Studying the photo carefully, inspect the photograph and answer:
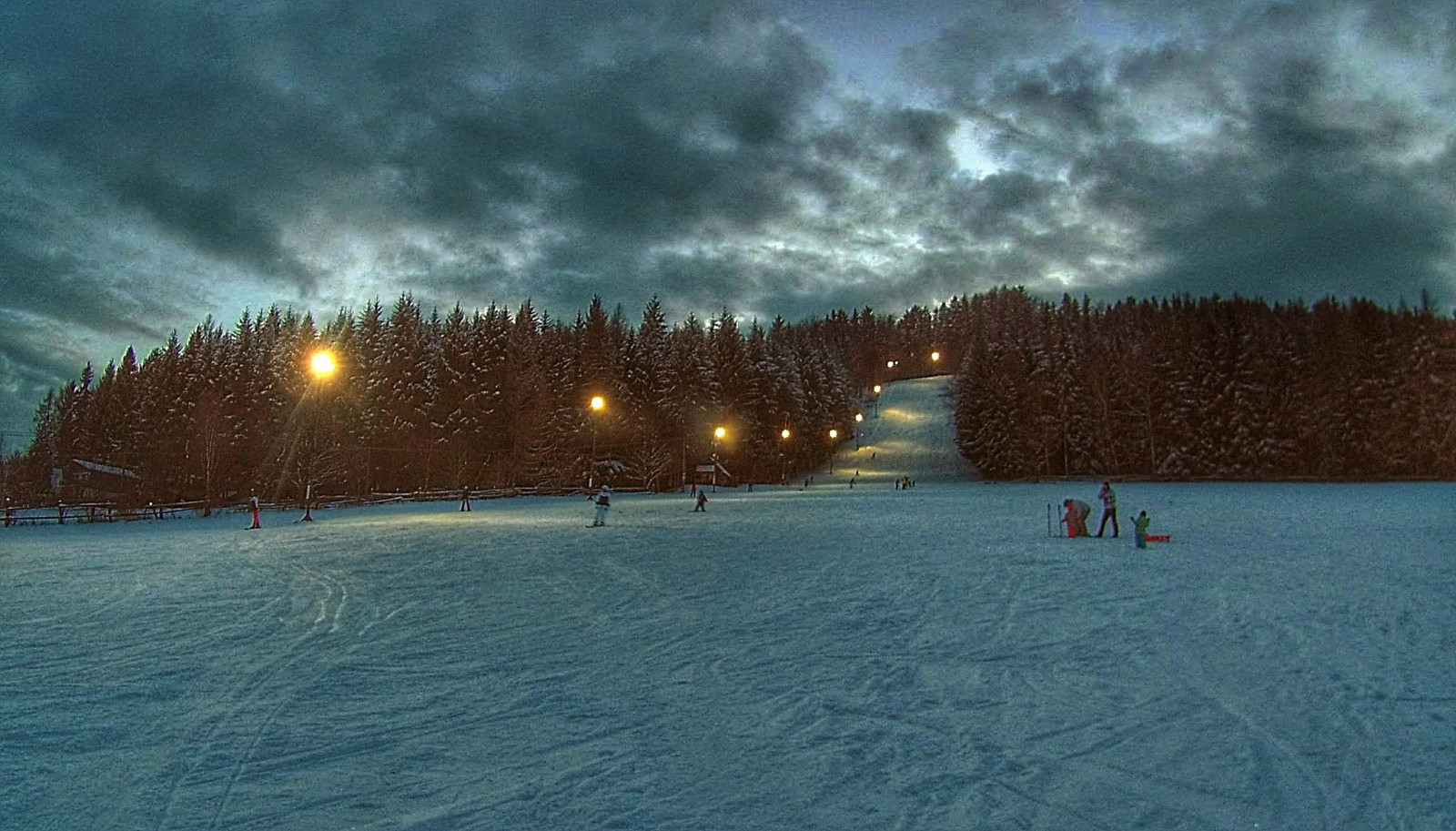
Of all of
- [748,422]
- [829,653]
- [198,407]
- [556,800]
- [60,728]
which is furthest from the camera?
[748,422]

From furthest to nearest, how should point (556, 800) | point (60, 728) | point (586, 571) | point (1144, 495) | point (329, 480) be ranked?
1. point (329, 480)
2. point (1144, 495)
3. point (586, 571)
4. point (60, 728)
5. point (556, 800)

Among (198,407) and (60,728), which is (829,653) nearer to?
(60,728)

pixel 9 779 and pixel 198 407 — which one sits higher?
pixel 198 407

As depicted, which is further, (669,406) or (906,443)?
(906,443)

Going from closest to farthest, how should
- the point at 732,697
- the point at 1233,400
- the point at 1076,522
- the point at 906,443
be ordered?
the point at 732,697
the point at 1076,522
the point at 1233,400
the point at 906,443

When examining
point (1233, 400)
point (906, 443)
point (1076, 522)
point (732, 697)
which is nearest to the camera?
Answer: point (732, 697)

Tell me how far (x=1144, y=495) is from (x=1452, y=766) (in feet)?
159

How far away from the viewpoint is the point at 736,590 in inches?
504

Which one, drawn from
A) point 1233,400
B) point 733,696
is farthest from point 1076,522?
point 1233,400

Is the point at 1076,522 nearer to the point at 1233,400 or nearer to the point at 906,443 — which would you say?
the point at 1233,400

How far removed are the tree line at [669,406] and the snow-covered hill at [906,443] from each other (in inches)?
274

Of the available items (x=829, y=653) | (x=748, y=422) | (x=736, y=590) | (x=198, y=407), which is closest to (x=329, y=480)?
(x=198, y=407)

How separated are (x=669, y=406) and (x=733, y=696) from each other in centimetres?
6751

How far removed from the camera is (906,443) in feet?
348
